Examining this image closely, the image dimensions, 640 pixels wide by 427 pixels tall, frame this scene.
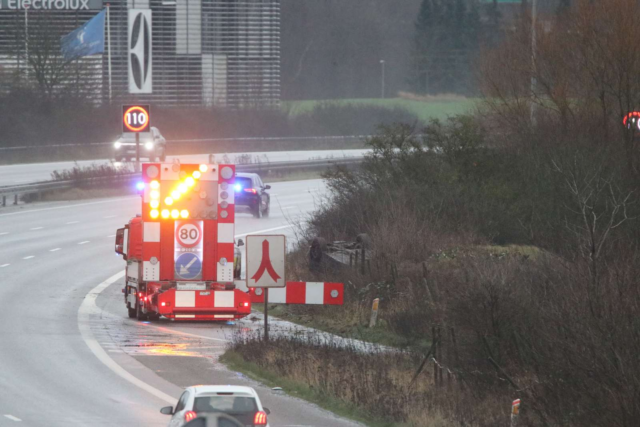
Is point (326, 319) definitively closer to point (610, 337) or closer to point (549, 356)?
point (549, 356)

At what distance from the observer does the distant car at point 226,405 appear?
32.8ft

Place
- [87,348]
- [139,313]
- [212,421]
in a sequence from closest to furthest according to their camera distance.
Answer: [212,421]
[87,348]
[139,313]

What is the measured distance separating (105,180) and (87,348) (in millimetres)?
30407

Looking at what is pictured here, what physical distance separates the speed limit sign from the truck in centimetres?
2010

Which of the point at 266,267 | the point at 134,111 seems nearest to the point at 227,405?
the point at 266,267

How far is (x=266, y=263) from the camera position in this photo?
17.3 metres

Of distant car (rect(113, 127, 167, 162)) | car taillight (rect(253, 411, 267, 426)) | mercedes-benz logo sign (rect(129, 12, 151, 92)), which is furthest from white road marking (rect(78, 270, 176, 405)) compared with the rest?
distant car (rect(113, 127, 167, 162))

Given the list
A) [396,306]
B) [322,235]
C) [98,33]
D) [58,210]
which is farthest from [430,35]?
[396,306]

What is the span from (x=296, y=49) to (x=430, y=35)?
59.6 ft

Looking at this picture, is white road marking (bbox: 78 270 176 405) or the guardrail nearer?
white road marking (bbox: 78 270 176 405)

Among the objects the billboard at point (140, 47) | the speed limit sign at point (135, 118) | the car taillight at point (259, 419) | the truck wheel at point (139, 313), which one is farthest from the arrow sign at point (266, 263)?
the billboard at point (140, 47)

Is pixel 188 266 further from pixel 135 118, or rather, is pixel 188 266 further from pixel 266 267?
pixel 135 118

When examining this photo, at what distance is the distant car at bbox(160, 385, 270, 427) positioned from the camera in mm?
10000

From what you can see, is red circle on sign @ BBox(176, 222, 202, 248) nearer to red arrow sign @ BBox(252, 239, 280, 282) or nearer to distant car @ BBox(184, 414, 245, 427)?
red arrow sign @ BBox(252, 239, 280, 282)
